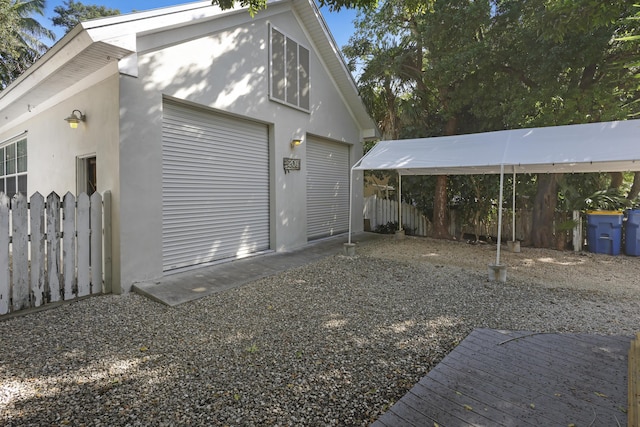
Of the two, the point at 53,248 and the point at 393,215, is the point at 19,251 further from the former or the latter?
the point at 393,215

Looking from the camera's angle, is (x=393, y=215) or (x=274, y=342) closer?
(x=274, y=342)

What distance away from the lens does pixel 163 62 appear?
17.5 ft

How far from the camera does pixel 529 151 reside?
6.03 m

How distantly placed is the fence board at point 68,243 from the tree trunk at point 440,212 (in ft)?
29.8

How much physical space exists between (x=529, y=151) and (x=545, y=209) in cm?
368

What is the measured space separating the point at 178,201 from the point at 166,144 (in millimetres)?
1006

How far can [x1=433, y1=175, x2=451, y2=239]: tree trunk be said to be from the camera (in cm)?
1012

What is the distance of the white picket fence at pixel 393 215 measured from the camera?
11344 mm

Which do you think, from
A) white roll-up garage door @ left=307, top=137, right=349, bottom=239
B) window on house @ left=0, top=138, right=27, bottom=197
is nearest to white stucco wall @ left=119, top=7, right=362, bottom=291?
white roll-up garage door @ left=307, top=137, right=349, bottom=239

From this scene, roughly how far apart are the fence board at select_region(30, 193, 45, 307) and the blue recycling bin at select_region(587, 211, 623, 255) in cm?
1100

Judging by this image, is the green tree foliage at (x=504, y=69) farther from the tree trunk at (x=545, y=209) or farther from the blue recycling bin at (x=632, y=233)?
the blue recycling bin at (x=632, y=233)

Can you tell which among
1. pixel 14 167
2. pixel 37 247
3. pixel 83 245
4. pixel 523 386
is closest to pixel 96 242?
pixel 83 245

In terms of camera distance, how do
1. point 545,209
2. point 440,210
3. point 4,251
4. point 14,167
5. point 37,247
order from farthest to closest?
1. point 440,210
2. point 14,167
3. point 545,209
4. point 37,247
5. point 4,251

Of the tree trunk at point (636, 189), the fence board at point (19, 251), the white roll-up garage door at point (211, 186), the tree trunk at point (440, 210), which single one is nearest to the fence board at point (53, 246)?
the fence board at point (19, 251)
